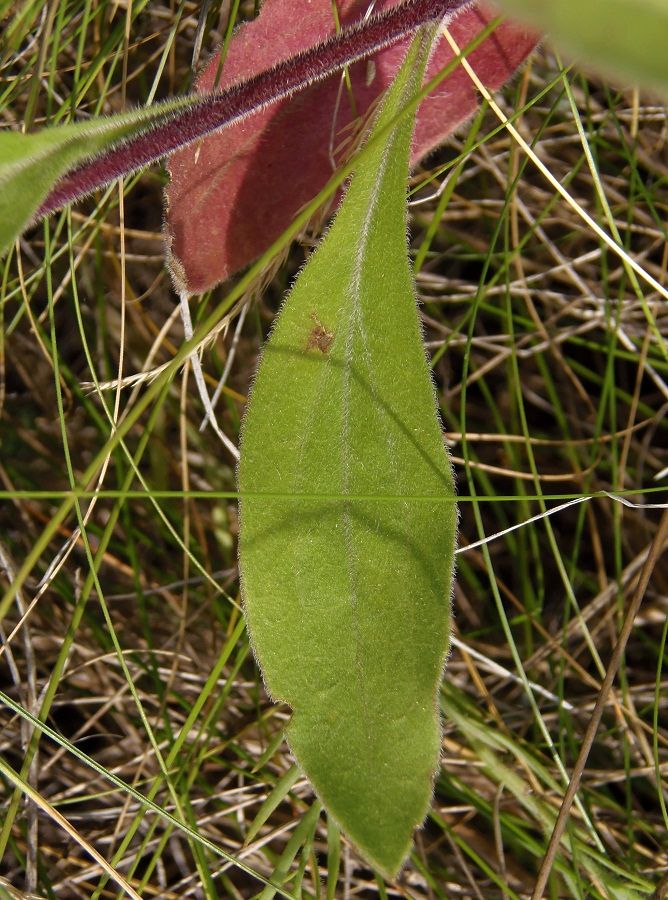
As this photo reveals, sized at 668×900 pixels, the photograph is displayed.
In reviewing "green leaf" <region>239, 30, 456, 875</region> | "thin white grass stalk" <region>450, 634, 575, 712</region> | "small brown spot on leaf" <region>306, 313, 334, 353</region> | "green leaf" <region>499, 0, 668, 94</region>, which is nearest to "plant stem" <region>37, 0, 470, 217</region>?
"green leaf" <region>239, 30, 456, 875</region>

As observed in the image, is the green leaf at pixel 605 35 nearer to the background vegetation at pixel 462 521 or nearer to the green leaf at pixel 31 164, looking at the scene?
the green leaf at pixel 31 164

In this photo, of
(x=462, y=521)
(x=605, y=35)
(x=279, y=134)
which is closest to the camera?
(x=605, y=35)

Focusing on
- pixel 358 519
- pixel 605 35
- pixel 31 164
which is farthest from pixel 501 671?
pixel 605 35

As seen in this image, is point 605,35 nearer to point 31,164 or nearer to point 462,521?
point 31,164

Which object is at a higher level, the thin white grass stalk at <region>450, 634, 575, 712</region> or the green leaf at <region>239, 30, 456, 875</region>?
the green leaf at <region>239, 30, 456, 875</region>

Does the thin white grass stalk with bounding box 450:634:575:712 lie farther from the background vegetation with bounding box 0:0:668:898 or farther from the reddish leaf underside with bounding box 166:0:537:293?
the reddish leaf underside with bounding box 166:0:537:293
